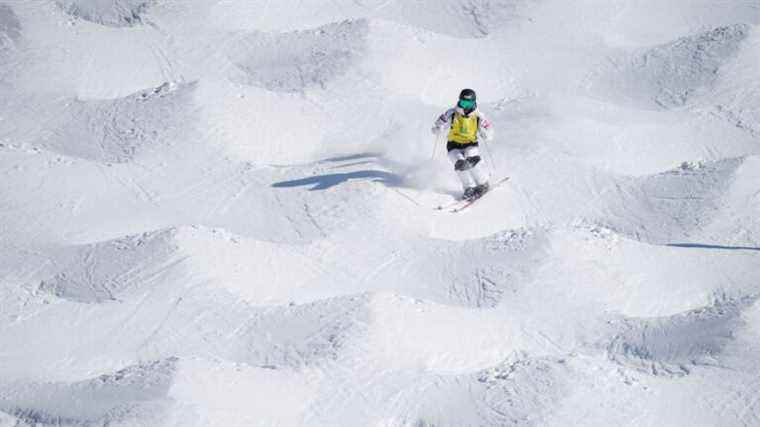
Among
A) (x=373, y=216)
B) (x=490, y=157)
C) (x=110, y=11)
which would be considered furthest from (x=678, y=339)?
(x=110, y=11)

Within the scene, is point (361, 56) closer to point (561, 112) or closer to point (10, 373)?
point (561, 112)

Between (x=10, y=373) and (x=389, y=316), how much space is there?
3357 millimetres

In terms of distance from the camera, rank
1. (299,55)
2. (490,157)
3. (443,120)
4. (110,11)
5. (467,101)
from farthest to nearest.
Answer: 1. (110,11)
2. (299,55)
3. (490,157)
4. (443,120)
5. (467,101)

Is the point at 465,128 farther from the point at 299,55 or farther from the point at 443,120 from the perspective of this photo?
the point at 299,55

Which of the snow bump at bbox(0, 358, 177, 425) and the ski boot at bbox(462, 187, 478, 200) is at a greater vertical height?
the ski boot at bbox(462, 187, 478, 200)

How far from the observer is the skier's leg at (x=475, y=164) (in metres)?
12.9

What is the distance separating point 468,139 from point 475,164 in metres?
0.27

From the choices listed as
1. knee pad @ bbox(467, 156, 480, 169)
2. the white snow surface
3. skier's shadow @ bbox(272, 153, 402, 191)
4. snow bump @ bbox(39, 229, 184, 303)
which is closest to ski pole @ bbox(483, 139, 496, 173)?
the white snow surface

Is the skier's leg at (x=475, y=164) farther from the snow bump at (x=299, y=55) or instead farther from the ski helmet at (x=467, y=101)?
the snow bump at (x=299, y=55)

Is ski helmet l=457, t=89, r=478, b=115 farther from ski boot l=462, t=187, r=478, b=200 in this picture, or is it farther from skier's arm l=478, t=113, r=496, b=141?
ski boot l=462, t=187, r=478, b=200

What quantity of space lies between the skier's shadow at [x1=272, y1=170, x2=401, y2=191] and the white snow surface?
0.04m

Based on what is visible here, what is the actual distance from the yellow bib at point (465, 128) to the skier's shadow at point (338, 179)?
81cm

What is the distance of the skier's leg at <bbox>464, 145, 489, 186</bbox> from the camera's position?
12.9 metres

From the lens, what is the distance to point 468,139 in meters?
13.0
